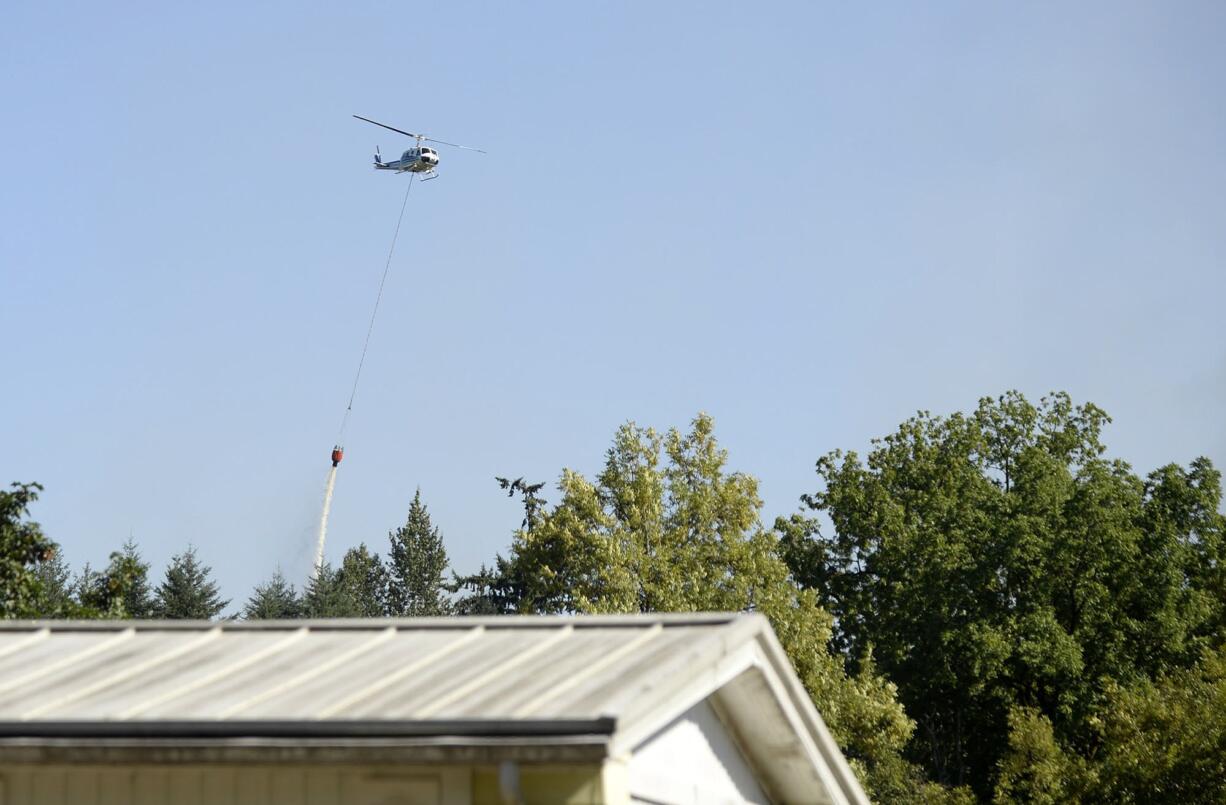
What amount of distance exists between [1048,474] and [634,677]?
50.2 metres

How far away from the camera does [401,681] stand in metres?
7.78

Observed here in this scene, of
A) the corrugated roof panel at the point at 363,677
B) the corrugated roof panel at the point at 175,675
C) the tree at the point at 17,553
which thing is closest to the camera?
the corrugated roof panel at the point at 363,677

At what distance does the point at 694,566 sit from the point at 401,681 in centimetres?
3563

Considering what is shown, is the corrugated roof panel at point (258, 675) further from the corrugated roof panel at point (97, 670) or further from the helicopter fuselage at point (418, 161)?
the helicopter fuselage at point (418, 161)

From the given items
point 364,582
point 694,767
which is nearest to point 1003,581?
point 364,582

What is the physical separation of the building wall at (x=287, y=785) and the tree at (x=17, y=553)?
16.2 meters

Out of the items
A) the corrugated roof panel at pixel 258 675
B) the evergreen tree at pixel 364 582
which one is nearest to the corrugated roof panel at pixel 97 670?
the corrugated roof panel at pixel 258 675

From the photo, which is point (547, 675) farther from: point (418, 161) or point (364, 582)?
point (364, 582)

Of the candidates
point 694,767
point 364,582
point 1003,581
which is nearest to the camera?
point 694,767

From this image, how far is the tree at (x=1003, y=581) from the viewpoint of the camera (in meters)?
51.9

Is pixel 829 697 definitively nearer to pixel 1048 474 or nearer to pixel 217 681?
pixel 1048 474

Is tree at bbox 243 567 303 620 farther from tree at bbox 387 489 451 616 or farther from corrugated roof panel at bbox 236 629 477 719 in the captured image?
corrugated roof panel at bbox 236 629 477 719

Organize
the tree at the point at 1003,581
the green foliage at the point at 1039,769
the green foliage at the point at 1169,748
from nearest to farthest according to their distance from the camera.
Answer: the green foliage at the point at 1169,748 → the green foliage at the point at 1039,769 → the tree at the point at 1003,581

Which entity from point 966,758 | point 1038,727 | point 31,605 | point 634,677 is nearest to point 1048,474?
point 966,758
